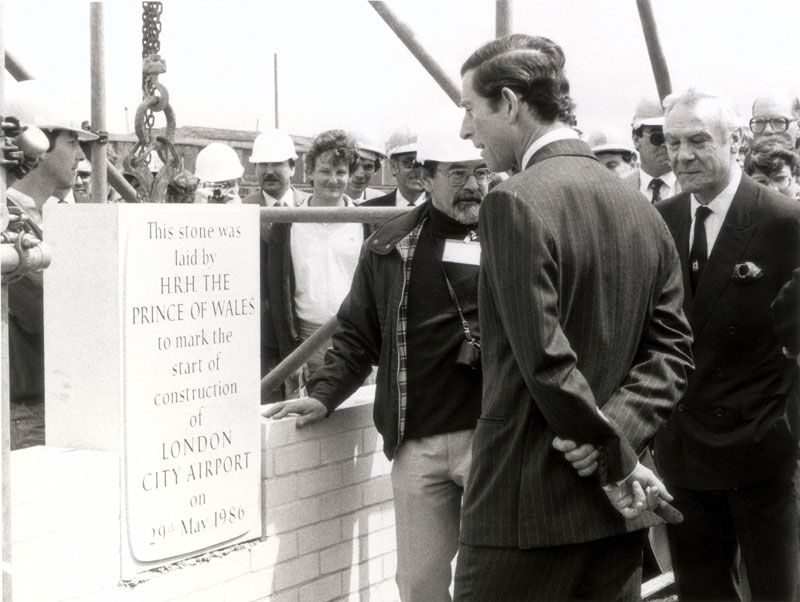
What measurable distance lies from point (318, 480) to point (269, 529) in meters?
0.26

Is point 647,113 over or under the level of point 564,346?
over

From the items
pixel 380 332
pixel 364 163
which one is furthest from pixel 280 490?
pixel 364 163

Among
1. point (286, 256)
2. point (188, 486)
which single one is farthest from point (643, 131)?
point (188, 486)

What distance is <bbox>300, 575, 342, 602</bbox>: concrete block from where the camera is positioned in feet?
14.1

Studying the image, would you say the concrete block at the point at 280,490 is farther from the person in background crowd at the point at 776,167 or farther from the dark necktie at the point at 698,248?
the person in background crowd at the point at 776,167

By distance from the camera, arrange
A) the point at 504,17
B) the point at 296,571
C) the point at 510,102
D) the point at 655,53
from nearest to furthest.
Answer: the point at 510,102 < the point at 296,571 < the point at 504,17 < the point at 655,53

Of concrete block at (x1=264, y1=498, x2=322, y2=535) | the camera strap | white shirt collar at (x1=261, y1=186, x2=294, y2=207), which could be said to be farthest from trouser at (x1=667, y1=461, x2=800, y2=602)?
white shirt collar at (x1=261, y1=186, x2=294, y2=207)

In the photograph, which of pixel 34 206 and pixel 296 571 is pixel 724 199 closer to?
pixel 296 571

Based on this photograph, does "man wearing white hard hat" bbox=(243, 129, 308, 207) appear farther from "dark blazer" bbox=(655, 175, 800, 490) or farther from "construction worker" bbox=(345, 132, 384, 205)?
"dark blazer" bbox=(655, 175, 800, 490)

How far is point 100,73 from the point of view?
4391 millimetres

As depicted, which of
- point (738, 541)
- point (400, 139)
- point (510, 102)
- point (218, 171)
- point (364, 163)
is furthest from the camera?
point (218, 171)

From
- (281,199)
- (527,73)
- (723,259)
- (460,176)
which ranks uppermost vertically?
(281,199)

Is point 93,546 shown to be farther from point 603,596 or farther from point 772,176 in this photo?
point 772,176

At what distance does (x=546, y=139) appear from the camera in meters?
2.90
